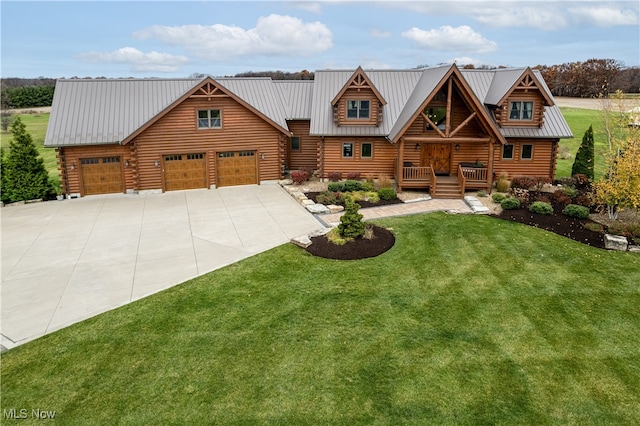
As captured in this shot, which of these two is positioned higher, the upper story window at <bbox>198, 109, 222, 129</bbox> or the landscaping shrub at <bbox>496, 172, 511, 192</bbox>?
the upper story window at <bbox>198, 109, 222, 129</bbox>

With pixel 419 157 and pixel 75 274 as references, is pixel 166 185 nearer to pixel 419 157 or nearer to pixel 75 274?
pixel 75 274

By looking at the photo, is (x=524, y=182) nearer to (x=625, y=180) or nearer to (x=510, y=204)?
(x=510, y=204)

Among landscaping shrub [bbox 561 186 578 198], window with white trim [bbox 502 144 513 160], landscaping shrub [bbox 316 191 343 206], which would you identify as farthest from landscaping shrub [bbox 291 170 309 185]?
landscaping shrub [bbox 561 186 578 198]

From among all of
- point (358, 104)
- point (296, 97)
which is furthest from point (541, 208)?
point (296, 97)

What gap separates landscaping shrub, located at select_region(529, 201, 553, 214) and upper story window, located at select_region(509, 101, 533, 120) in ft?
23.9

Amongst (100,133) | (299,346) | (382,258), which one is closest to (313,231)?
(382,258)

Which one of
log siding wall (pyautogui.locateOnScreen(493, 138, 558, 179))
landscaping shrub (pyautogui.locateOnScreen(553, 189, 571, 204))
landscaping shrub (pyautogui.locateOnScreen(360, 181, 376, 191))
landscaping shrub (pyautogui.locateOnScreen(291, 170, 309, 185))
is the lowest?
landscaping shrub (pyautogui.locateOnScreen(553, 189, 571, 204))

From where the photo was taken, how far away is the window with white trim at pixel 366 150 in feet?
90.1

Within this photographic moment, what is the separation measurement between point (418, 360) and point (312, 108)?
65.7ft

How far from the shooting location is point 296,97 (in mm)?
31188

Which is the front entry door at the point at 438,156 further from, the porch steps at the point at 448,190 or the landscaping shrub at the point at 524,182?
the landscaping shrub at the point at 524,182

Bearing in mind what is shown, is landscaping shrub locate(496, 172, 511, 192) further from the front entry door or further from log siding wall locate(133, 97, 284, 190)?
log siding wall locate(133, 97, 284, 190)

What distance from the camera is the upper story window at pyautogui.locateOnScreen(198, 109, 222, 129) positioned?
2609 centimetres

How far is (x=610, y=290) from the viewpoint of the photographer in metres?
14.2
